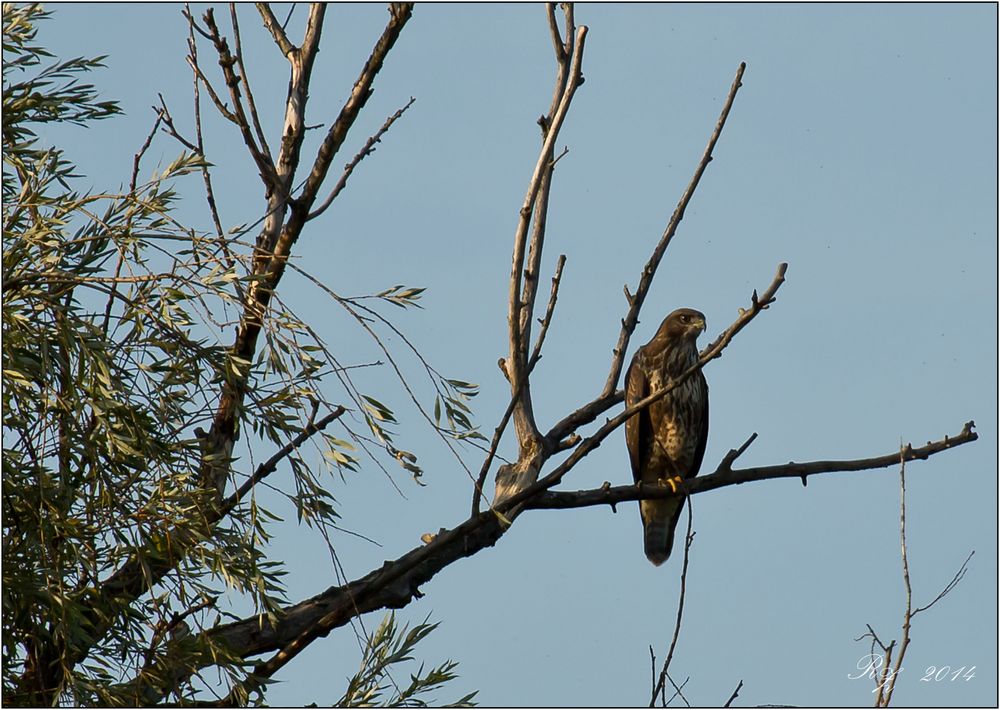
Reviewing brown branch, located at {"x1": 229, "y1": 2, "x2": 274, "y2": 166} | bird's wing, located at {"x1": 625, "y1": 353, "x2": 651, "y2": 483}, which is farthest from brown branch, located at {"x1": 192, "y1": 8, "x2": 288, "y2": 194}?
bird's wing, located at {"x1": 625, "y1": 353, "x2": 651, "y2": 483}

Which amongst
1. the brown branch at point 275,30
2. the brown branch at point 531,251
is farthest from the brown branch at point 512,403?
the brown branch at point 275,30

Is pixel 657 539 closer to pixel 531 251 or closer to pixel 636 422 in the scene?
pixel 636 422

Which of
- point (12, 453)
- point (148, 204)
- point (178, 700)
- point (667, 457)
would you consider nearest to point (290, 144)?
point (148, 204)

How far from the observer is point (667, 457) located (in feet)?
24.9

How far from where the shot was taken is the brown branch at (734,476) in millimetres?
4121

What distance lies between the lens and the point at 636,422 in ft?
24.8

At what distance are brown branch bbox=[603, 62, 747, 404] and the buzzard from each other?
2007 millimetres

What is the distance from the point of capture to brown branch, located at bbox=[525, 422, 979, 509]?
4.12 meters

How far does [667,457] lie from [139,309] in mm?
4659

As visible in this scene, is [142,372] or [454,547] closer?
[142,372]

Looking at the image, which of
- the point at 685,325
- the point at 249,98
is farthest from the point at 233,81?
the point at 685,325

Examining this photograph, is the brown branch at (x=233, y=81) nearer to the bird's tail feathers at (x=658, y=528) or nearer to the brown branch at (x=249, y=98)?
the brown branch at (x=249, y=98)

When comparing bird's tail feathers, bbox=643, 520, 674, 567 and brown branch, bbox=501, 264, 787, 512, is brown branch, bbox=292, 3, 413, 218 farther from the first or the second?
bird's tail feathers, bbox=643, 520, 674, 567

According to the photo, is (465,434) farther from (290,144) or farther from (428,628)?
(290,144)
